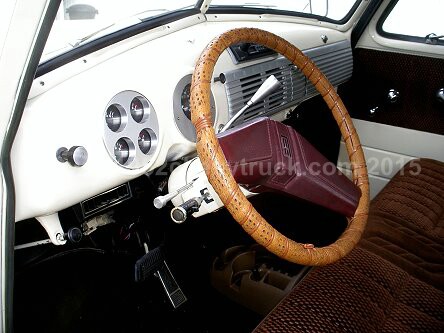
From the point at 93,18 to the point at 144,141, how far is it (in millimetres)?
435

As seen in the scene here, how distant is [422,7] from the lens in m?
2.39

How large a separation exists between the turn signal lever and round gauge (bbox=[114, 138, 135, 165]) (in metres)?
0.22

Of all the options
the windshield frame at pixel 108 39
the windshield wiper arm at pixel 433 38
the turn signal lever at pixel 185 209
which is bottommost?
the windshield wiper arm at pixel 433 38

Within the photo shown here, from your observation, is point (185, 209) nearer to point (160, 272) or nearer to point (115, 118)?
point (115, 118)

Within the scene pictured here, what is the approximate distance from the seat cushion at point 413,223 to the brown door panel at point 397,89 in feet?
1.52

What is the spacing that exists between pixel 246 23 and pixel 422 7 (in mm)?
1145

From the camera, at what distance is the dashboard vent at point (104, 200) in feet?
4.37

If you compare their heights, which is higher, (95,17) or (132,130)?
(95,17)

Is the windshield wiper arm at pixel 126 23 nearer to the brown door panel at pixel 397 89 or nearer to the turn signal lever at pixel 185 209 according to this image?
the turn signal lever at pixel 185 209

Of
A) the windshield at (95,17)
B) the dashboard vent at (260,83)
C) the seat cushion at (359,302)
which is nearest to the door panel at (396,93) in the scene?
the dashboard vent at (260,83)

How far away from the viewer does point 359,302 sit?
1.21m

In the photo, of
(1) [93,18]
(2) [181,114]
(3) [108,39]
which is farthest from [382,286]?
(1) [93,18]

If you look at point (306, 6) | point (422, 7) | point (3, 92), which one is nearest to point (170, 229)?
point (3, 92)

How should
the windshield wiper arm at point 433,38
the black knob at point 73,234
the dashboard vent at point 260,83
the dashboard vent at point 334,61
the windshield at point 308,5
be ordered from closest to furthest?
the black knob at point 73,234 → the dashboard vent at point 260,83 → the windshield at point 308,5 → the dashboard vent at point 334,61 → the windshield wiper arm at point 433,38
